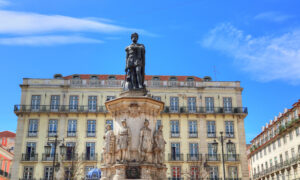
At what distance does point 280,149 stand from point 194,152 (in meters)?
14.5

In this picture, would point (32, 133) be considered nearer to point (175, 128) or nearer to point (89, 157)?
point (89, 157)

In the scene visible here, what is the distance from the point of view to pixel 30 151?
43531mm

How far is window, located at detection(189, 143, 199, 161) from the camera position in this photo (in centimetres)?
4372

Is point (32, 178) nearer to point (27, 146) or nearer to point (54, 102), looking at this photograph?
point (27, 146)

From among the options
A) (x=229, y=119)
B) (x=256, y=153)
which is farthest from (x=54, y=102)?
(x=256, y=153)

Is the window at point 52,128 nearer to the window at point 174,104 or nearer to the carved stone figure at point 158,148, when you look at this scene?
the window at point 174,104

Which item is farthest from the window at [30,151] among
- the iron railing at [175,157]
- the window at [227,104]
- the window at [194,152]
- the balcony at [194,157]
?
the window at [227,104]

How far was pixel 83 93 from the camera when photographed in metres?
46.4

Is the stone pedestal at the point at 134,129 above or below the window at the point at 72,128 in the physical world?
below

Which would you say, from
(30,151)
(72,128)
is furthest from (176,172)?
(30,151)

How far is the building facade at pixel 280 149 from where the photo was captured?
4394 centimetres

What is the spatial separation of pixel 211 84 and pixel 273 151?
15.8 meters

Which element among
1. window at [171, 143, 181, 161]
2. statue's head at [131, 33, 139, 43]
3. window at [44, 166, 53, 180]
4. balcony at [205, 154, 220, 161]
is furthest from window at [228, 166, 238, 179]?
statue's head at [131, 33, 139, 43]

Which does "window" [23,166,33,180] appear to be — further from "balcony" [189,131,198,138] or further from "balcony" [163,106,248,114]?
"balcony" [189,131,198,138]
